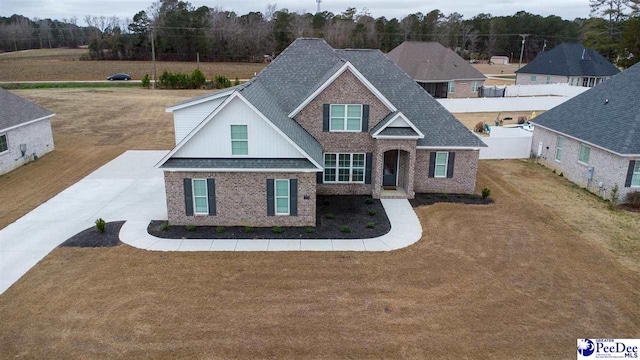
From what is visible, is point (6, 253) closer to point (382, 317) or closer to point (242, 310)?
point (242, 310)

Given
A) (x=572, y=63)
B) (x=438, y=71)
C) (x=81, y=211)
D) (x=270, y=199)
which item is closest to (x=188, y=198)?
(x=270, y=199)

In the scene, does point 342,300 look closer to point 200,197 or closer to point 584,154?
point 200,197

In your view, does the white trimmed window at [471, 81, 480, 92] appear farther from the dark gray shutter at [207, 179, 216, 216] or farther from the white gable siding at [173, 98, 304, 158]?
the dark gray shutter at [207, 179, 216, 216]

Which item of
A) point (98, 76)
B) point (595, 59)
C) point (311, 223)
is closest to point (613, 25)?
point (595, 59)

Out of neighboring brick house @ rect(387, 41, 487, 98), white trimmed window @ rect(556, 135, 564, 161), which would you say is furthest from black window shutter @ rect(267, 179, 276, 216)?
Result: neighboring brick house @ rect(387, 41, 487, 98)

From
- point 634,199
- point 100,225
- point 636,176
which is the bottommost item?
point 100,225

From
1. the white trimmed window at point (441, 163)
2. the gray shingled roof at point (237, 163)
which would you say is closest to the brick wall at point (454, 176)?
the white trimmed window at point (441, 163)
